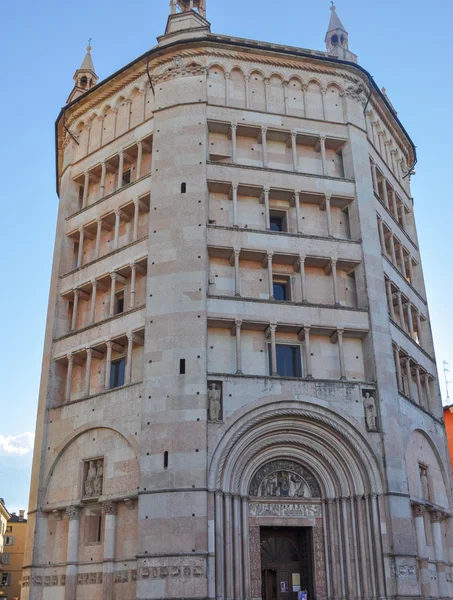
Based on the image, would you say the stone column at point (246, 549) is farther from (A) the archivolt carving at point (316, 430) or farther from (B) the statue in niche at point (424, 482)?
(B) the statue in niche at point (424, 482)

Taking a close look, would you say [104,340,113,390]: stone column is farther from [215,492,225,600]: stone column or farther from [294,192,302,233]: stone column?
[294,192,302,233]: stone column

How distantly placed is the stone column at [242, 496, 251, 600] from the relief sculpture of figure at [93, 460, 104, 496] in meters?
5.39

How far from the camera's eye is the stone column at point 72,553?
2456 centimetres

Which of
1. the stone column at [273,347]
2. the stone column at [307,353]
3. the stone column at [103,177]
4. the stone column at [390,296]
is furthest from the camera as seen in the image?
the stone column at [103,177]

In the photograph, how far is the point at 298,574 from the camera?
24.6 metres

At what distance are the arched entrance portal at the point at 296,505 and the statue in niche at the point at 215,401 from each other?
1.70 feet

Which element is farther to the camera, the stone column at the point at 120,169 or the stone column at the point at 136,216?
the stone column at the point at 120,169

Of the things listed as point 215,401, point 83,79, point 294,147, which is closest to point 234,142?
point 294,147

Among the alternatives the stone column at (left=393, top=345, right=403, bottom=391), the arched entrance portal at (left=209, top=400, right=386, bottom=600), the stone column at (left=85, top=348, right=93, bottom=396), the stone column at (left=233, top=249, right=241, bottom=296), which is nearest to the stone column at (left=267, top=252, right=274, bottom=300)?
the stone column at (left=233, top=249, right=241, bottom=296)

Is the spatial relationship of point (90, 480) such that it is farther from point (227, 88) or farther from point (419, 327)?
point (227, 88)

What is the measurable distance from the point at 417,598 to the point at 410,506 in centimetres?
339

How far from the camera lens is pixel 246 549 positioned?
23.4 m

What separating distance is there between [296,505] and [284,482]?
90 cm

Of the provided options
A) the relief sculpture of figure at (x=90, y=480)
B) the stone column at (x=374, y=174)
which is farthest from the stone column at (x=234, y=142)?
the relief sculpture of figure at (x=90, y=480)
